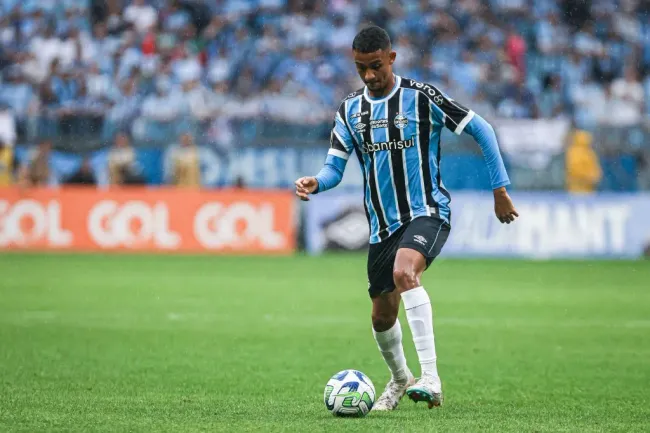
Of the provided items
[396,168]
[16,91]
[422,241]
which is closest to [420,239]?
[422,241]

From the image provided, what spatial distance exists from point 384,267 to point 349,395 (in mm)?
872

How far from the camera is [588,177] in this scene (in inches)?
921

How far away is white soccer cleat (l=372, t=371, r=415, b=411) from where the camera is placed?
24.5 feet

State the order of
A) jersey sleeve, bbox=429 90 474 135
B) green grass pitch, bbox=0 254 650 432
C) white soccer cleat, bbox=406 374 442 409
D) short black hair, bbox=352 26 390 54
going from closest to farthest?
white soccer cleat, bbox=406 374 442 409 → green grass pitch, bbox=0 254 650 432 → short black hair, bbox=352 26 390 54 → jersey sleeve, bbox=429 90 474 135

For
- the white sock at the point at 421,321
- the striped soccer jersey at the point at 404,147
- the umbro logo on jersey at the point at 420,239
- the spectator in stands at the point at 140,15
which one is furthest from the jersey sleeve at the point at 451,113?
the spectator in stands at the point at 140,15

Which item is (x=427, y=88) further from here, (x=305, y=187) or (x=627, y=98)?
(x=627, y=98)

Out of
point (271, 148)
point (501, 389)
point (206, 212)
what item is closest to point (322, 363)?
point (501, 389)

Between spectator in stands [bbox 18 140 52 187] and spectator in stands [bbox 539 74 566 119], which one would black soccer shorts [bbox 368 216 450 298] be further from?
spectator in stands [bbox 539 74 566 119]

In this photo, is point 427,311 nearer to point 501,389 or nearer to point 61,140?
point 501,389

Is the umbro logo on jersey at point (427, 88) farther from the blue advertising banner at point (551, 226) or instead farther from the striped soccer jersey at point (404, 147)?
the blue advertising banner at point (551, 226)

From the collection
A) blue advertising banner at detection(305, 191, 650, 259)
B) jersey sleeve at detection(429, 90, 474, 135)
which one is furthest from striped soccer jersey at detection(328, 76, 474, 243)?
blue advertising banner at detection(305, 191, 650, 259)

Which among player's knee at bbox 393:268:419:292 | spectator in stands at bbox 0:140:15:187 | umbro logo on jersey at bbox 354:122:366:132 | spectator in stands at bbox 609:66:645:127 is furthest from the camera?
spectator in stands at bbox 609:66:645:127

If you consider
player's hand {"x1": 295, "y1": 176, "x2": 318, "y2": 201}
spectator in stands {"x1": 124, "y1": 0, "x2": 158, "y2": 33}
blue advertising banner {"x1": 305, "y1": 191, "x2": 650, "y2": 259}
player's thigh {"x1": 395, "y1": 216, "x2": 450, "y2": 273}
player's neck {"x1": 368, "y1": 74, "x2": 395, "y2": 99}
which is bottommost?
blue advertising banner {"x1": 305, "y1": 191, "x2": 650, "y2": 259}

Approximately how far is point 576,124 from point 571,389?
16.5 m
